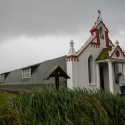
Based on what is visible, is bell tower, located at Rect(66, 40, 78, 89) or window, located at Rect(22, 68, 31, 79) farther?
window, located at Rect(22, 68, 31, 79)

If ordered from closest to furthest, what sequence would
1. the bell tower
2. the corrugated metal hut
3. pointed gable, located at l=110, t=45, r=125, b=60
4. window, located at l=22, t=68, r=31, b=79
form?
the bell tower → pointed gable, located at l=110, t=45, r=125, b=60 → the corrugated metal hut → window, located at l=22, t=68, r=31, b=79

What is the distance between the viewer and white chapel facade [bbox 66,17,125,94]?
1360 cm

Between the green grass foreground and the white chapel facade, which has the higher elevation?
the white chapel facade

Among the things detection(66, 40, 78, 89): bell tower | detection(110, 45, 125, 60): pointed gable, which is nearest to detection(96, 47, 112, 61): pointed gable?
detection(110, 45, 125, 60): pointed gable

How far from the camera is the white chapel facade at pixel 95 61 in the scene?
13.6 m

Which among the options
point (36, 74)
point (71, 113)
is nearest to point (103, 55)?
point (36, 74)

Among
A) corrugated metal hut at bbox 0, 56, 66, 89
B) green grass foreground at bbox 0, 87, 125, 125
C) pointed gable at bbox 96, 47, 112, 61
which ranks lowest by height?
green grass foreground at bbox 0, 87, 125, 125

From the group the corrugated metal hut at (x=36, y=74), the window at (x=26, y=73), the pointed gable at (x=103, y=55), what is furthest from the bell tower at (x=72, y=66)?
the window at (x=26, y=73)

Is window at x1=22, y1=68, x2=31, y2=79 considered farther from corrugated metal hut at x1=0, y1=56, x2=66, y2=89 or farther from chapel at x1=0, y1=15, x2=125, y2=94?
chapel at x1=0, y1=15, x2=125, y2=94

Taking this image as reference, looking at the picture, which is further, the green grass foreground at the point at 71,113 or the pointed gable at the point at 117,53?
the pointed gable at the point at 117,53

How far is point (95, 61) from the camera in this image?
15.2 m

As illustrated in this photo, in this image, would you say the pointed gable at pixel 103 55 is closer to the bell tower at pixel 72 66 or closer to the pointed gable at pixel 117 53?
the pointed gable at pixel 117 53

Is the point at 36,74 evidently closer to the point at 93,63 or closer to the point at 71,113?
the point at 93,63

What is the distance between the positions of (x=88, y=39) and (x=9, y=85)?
14.8 metres
